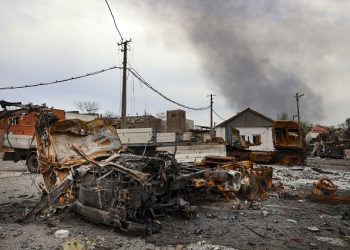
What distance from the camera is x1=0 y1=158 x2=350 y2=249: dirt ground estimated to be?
19.5ft

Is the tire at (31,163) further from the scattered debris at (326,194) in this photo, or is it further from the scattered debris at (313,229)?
the scattered debris at (313,229)

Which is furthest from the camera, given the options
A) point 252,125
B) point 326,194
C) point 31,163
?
point 252,125

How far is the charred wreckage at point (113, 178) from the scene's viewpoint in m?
6.45

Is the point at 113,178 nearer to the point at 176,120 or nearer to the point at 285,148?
the point at 285,148

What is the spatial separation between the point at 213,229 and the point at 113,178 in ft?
6.68

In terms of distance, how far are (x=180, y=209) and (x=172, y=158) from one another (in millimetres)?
1024

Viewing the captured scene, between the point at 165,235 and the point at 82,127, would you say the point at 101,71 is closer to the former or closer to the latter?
the point at 82,127

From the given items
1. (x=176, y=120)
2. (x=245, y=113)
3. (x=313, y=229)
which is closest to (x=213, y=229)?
(x=313, y=229)

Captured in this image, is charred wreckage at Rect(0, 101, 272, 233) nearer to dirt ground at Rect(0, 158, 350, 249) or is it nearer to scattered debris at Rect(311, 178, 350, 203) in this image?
dirt ground at Rect(0, 158, 350, 249)

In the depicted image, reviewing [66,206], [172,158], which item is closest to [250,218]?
[172,158]

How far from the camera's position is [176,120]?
41781 mm

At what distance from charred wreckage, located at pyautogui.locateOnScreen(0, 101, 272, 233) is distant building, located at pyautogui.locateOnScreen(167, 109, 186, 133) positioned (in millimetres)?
31172

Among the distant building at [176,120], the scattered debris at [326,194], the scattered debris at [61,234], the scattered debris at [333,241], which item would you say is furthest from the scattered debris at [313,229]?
the distant building at [176,120]

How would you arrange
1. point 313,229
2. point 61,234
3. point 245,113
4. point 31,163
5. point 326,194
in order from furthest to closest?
point 245,113 < point 31,163 < point 326,194 < point 313,229 < point 61,234
